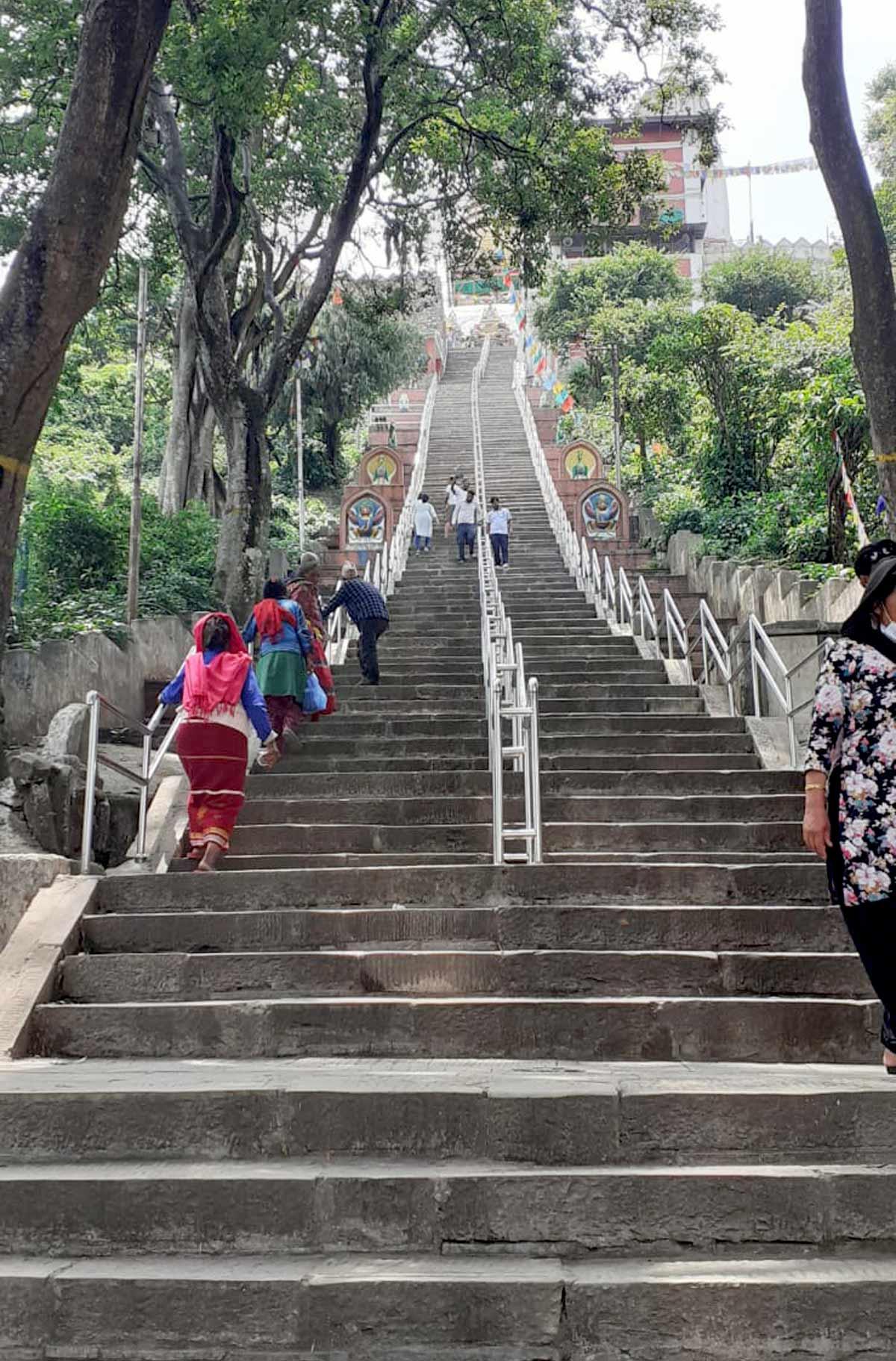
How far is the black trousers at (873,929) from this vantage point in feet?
11.2

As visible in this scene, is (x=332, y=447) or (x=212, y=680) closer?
(x=212, y=680)

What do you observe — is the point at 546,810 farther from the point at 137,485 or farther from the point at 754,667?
the point at 137,485

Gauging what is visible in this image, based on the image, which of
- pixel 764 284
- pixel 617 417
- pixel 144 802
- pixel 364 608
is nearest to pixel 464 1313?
pixel 144 802

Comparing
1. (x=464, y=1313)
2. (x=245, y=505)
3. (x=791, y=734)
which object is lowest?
(x=464, y=1313)

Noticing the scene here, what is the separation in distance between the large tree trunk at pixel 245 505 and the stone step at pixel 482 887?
18.9 ft

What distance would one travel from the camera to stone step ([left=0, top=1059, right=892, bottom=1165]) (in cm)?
344

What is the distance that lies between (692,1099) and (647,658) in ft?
25.7

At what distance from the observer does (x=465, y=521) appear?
56.0 ft

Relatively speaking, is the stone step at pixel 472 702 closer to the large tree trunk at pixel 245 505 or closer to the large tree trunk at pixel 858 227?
the large tree trunk at pixel 245 505

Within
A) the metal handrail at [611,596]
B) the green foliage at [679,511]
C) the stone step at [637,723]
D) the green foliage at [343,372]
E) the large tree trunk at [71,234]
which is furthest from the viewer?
the green foliage at [343,372]

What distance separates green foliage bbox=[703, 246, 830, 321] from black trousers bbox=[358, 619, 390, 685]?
2904 centimetres

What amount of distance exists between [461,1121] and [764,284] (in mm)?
36245

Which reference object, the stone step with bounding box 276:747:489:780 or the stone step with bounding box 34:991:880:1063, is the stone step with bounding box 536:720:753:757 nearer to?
the stone step with bounding box 276:747:489:780

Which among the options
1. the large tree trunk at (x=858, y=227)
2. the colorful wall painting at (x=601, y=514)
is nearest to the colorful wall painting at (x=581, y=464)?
the colorful wall painting at (x=601, y=514)
